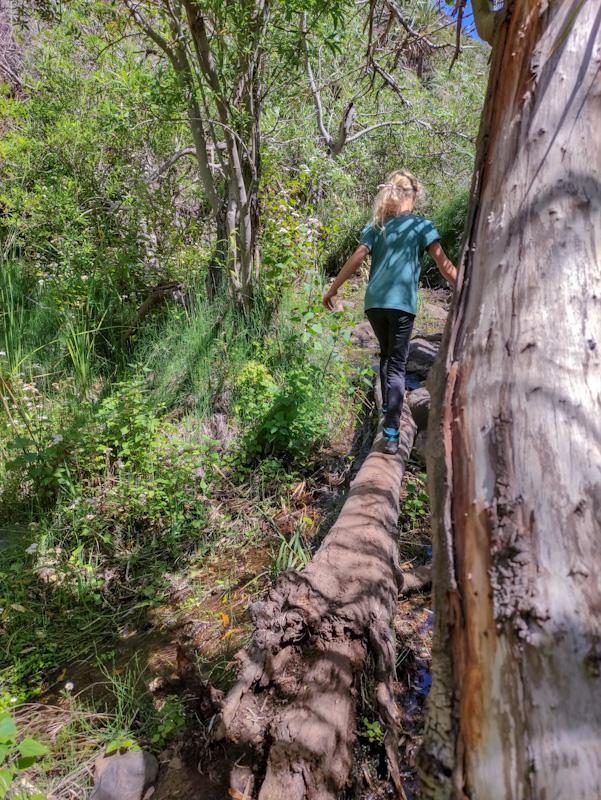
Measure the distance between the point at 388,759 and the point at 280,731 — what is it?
0.41 meters

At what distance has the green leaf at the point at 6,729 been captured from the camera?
1495 mm

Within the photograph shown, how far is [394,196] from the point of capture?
10.7ft

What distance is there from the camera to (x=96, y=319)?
15.7ft

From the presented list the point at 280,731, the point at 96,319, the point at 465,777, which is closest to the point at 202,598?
the point at 280,731

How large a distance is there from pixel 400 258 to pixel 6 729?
3.01 m

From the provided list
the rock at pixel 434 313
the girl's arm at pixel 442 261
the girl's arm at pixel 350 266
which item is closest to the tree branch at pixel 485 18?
the girl's arm at pixel 442 261

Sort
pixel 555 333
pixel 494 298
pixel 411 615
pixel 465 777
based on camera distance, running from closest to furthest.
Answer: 1. pixel 465 777
2. pixel 555 333
3. pixel 494 298
4. pixel 411 615

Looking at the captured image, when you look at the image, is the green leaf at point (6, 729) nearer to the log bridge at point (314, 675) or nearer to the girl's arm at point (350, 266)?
the log bridge at point (314, 675)

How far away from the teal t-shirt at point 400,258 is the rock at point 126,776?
2.68 metres

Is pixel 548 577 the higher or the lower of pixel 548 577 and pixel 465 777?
the higher

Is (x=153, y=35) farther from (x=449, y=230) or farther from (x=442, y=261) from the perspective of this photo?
(x=449, y=230)

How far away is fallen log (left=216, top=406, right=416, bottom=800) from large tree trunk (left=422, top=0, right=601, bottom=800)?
744 mm

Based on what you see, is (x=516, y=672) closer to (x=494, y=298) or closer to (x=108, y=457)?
(x=494, y=298)

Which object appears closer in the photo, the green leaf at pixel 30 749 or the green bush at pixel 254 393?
the green leaf at pixel 30 749
